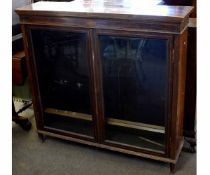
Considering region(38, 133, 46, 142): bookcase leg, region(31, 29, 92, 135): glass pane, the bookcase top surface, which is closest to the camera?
the bookcase top surface

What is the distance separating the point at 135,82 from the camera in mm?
1832

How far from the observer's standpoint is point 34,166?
2.02 metres

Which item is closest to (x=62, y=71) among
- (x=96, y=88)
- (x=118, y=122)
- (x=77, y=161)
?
(x=96, y=88)

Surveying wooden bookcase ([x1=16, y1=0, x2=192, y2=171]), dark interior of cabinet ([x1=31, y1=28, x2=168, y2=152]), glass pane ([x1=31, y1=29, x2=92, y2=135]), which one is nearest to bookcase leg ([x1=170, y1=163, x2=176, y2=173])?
wooden bookcase ([x1=16, y1=0, x2=192, y2=171])

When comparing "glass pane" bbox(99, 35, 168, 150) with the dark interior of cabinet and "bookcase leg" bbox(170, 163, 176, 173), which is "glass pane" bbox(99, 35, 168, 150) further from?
"bookcase leg" bbox(170, 163, 176, 173)

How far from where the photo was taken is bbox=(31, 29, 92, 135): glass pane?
187 centimetres

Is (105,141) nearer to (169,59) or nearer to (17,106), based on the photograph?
(169,59)

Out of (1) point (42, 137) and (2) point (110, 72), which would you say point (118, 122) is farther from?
(1) point (42, 137)

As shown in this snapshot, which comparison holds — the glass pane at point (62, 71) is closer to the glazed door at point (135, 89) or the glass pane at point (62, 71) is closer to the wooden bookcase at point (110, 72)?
the wooden bookcase at point (110, 72)

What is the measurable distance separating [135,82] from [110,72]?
0.51ft
